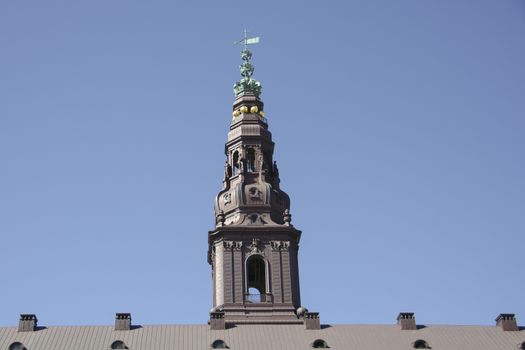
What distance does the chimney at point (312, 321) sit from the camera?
5349 inches

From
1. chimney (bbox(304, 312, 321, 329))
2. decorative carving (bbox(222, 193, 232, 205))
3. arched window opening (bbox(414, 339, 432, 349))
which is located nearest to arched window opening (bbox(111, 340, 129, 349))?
chimney (bbox(304, 312, 321, 329))

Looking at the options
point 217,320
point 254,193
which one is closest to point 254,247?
point 254,193

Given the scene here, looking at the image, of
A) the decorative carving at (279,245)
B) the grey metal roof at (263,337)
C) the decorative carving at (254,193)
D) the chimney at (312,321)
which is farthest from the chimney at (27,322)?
the decorative carving at (254,193)

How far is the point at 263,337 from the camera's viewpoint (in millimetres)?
134125

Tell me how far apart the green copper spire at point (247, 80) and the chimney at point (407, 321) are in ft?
109

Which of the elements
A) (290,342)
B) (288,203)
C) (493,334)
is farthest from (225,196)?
(493,334)

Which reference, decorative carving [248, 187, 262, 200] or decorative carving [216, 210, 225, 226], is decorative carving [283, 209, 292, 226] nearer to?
decorative carving [248, 187, 262, 200]

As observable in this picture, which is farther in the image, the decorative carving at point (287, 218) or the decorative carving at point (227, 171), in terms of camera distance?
the decorative carving at point (227, 171)

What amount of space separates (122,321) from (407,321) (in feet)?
88.9

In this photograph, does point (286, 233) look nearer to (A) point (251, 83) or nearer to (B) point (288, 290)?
(B) point (288, 290)

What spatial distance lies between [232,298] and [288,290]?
560cm

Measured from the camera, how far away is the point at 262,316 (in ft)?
456

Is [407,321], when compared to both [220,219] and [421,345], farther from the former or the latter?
[220,219]

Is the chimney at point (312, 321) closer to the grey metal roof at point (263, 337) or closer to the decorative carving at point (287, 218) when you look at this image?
the grey metal roof at point (263, 337)
